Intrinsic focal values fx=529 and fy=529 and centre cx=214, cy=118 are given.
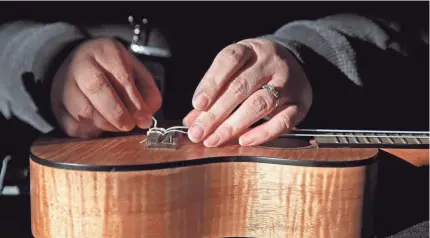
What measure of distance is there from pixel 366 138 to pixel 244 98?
184 mm

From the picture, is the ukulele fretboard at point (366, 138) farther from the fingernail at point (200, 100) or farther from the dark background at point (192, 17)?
the dark background at point (192, 17)

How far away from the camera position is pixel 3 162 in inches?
29.7

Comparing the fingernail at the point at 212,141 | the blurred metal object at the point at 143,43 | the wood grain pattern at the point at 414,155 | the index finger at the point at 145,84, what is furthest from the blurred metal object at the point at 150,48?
the wood grain pattern at the point at 414,155

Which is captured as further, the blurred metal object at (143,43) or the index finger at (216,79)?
the blurred metal object at (143,43)

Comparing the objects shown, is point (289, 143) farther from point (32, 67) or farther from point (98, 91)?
point (32, 67)

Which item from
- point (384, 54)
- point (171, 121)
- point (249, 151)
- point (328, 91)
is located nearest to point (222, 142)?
point (249, 151)

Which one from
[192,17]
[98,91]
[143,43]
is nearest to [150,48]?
[143,43]

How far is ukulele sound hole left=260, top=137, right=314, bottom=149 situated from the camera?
2.25 ft

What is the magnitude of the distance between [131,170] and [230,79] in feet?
0.61

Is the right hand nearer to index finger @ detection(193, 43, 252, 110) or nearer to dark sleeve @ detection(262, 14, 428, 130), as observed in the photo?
index finger @ detection(193, 43, 252, 110)

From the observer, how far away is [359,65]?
893mm

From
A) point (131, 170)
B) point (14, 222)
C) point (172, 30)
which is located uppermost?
point (172, 30)

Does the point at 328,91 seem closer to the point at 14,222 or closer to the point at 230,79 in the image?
the point at 230,79

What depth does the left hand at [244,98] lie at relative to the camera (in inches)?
26.4
